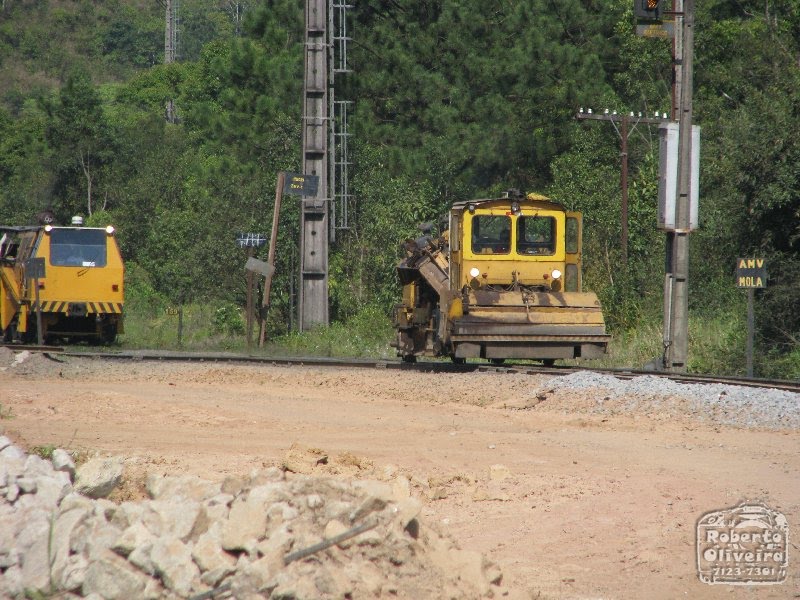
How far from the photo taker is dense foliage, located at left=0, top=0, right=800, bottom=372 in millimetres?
25250

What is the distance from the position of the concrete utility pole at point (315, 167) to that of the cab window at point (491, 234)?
9356 mm

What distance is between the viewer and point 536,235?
2056 cm

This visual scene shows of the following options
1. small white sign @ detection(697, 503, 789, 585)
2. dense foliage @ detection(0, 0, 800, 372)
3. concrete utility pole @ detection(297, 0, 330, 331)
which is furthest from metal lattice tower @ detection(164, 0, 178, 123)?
small white sign @ detection(697, 503, 789, 585)

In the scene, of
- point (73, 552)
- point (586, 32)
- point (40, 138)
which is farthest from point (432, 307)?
point (40, 138)

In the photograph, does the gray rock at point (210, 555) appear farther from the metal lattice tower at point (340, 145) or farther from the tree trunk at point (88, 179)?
the tree trunk at point (88, 179)

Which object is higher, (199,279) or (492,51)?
(492,51)

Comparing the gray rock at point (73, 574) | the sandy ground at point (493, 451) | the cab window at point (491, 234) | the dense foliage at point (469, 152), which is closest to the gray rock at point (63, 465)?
the sandy ground at point (493, 451)

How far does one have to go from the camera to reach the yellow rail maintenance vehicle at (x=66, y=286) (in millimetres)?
25484

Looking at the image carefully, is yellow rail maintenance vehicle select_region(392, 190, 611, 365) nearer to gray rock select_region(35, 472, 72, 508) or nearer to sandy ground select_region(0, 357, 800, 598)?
sandy ground select_region(0, 357, 800, 598)

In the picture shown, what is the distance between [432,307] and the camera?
22.0 meters

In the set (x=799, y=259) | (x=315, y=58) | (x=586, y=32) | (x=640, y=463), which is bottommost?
(x=640, y=463)

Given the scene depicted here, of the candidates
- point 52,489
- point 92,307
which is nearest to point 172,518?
point 52,489

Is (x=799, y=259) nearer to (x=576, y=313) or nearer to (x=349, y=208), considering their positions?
(x=576, y=313)

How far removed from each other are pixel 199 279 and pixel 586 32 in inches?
687
